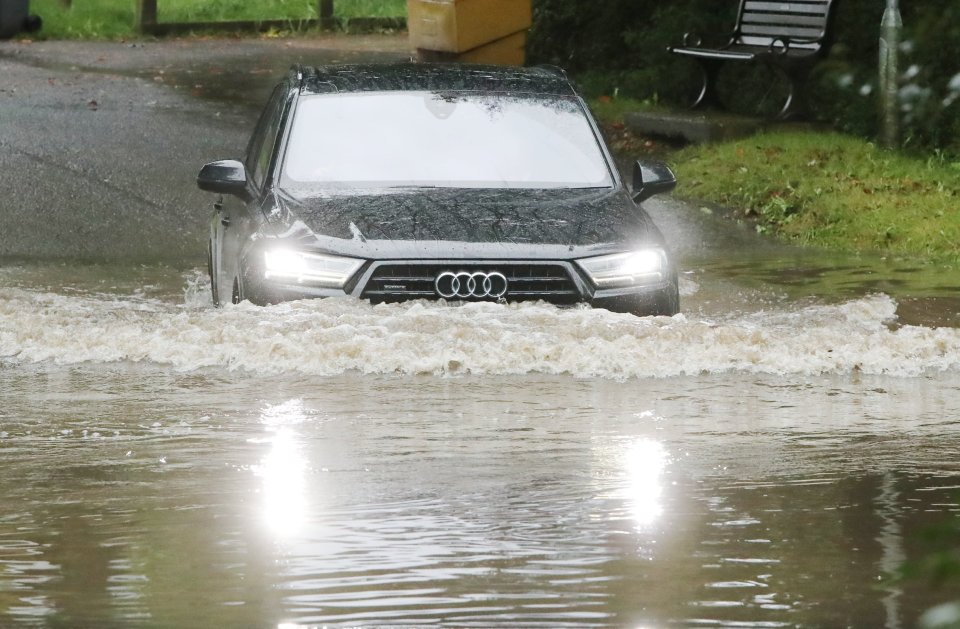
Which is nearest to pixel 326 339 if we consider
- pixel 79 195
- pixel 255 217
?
pixel 255 217

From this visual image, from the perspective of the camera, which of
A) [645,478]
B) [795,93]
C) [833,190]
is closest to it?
[645,478]

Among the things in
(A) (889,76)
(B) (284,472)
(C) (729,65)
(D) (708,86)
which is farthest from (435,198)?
(C) (729,65)

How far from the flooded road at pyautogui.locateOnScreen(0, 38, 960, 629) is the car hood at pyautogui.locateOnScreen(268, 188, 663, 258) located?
0.93 feet

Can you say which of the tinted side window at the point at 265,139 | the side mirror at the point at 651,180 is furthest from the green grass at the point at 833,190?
the tinted side window at the point at 265,139

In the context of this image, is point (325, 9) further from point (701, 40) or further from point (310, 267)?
point (310, 267)

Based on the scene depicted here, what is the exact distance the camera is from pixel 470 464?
6094 millimetres

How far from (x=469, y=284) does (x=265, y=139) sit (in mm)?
2104

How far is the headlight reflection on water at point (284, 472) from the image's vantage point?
17.5ft

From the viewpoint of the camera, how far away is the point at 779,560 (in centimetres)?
491

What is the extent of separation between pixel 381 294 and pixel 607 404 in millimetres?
1159

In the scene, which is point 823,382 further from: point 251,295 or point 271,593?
point 271,593

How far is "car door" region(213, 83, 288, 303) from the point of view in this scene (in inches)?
330

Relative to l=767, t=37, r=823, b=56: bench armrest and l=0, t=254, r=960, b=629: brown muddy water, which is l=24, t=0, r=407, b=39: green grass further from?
l=0, t=254, r=960, b=629: brown muddy water

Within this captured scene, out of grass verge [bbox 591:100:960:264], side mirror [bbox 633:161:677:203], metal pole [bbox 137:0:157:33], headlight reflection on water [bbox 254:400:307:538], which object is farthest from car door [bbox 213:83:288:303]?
metal pole [bbox 137:0:157:33]
